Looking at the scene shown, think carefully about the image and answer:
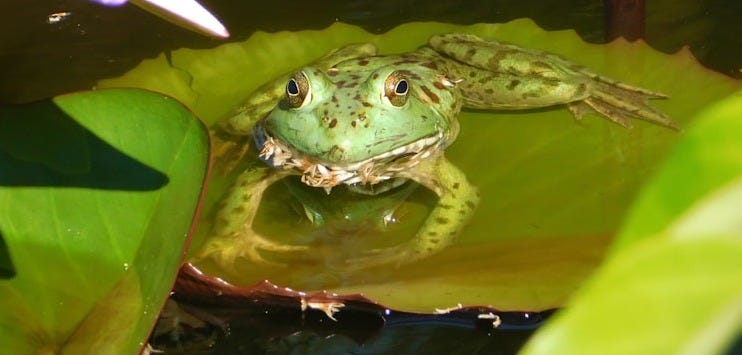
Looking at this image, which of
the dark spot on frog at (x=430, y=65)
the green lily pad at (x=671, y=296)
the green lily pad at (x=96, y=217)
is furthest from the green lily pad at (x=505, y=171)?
the green lily pad at (x=671, y=296)

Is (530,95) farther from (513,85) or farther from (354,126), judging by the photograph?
(354,126)

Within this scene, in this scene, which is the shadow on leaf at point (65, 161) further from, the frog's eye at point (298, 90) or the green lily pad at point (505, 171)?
the frog's eye at point (298, 90)

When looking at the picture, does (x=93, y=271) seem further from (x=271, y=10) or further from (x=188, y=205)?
(x=271, y=10)

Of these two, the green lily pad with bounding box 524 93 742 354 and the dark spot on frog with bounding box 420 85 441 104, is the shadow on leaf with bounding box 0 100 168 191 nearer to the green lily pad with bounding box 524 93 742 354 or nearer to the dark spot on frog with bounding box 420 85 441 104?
the dark spot on frog with bounding box 420 85 441 104

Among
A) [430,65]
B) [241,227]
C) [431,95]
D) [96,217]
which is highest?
[430,65]

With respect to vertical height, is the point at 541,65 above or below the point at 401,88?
above

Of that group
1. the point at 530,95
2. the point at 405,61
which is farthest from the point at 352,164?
the point at 530,95
